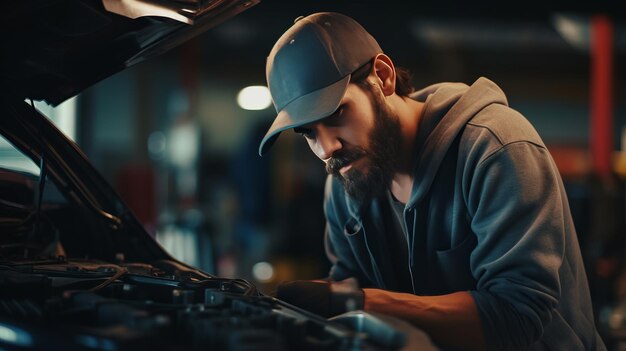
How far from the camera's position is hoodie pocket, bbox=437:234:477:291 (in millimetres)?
1368

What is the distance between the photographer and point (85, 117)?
4.99 meters

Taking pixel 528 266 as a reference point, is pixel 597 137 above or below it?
above

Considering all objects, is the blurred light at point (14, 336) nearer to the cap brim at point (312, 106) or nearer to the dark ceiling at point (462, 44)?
the cap brim at point (312, 106)

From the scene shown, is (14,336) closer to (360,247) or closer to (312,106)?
(312,106)

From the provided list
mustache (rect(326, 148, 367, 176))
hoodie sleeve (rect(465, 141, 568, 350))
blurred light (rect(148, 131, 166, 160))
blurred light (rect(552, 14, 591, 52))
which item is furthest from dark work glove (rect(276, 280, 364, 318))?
blurred light (rect(148, 131, 166, 160))

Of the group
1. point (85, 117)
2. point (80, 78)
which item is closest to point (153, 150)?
point (85, 117)

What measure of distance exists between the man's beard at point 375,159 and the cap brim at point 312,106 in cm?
12

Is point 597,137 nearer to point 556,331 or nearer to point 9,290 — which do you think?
point 556,331

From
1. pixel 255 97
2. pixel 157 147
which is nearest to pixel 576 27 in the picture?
pixel 255 97

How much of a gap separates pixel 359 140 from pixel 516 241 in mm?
398

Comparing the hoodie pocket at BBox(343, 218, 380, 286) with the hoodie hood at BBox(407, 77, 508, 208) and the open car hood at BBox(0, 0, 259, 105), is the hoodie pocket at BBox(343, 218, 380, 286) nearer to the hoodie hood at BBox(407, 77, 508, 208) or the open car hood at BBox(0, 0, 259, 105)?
the hoodie hood at BBox(407, 77, 508, 208)

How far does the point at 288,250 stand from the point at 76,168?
519 centimetres

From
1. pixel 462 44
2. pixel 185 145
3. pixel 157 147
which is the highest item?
pixel 462 44

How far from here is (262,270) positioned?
703cm
